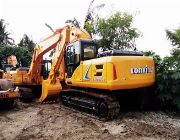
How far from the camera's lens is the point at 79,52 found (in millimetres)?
12008

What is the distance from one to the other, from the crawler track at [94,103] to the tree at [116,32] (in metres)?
12.8

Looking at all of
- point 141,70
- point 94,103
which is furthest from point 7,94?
point 141,70

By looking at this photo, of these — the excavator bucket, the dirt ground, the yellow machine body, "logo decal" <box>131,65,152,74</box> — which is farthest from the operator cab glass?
"logo decal" <box>131,65,152,74</box>

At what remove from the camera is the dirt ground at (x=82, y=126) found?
831 cm

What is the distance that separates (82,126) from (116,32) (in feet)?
55.2

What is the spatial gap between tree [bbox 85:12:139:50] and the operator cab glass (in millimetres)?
12644

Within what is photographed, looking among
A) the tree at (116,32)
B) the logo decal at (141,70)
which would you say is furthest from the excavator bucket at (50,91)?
the tree at (116,32)

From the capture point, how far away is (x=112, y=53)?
1046 cm

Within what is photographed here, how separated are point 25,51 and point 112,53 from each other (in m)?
28.3

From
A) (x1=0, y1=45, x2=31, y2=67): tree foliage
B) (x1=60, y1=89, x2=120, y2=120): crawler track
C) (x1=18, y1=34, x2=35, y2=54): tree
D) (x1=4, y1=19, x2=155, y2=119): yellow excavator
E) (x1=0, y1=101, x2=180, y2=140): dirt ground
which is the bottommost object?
(x1=0, y1=101, x2=180, y2=140): dirt ground

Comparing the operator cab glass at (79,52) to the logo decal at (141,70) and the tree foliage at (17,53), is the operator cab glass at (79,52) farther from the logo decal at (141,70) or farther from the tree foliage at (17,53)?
the tree foliage at (17,53)

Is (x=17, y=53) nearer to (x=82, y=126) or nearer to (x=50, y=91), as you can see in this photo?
(x=50, y=91)

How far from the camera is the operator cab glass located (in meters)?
12.0

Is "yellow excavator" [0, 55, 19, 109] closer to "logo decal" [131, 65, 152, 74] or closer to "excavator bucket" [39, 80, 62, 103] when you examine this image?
"excavator bucket" [39, 80, 62, 103]
